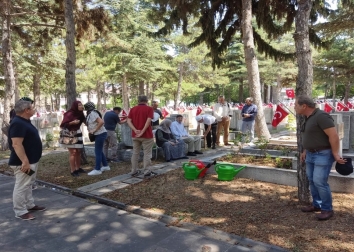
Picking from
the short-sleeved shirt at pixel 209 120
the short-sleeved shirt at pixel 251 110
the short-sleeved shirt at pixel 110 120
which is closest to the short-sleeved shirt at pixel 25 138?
the short-sleeved shirt at pixel 110 120

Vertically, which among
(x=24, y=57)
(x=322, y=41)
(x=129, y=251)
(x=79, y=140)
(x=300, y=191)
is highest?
(x=24, y=57)

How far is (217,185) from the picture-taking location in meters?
5.41

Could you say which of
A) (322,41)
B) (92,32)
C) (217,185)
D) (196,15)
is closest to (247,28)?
(196,15)

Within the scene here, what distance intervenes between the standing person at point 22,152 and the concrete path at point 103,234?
0.92 ft

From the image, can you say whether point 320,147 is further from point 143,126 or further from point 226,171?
point 143,126

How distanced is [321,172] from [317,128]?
56cm

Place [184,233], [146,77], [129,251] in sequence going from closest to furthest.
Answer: [129,251] → [184,233] → [146,77]

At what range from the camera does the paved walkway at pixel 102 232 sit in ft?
11.0

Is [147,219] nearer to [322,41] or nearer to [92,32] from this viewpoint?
[92,32]

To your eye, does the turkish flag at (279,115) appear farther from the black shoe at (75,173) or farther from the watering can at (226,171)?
the black shoe at (75,173)

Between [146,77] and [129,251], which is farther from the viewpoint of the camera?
[146,77]

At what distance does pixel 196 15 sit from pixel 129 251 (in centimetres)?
938

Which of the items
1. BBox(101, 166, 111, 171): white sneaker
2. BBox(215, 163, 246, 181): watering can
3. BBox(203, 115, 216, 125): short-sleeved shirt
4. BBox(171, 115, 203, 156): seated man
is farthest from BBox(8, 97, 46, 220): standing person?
BBox(203, 115, 216, 125): short-sleeved shirt

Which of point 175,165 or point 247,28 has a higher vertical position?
point 247,28
